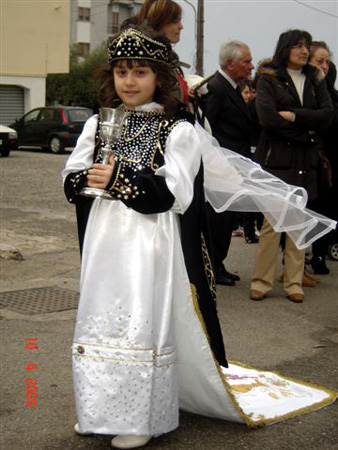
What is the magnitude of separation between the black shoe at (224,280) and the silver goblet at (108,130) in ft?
11.8

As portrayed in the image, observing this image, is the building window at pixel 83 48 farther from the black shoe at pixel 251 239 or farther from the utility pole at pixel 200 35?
the black shoe at pixel 251 239

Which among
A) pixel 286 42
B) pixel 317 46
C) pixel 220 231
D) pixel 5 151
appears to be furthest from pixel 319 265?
pixel 5 151

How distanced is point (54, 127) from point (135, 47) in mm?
21474

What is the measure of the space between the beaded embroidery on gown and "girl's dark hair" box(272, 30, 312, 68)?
311cm

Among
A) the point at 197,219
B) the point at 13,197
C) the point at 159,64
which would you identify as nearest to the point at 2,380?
the point at 197,219

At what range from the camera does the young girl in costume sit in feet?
10.6

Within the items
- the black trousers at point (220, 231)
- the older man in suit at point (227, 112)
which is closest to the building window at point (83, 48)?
the older man in suit at point (227, 112)

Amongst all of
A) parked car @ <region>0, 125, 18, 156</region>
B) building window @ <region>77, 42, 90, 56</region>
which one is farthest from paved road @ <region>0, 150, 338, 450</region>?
building window @ <region>77, 42, 90, 56</region>

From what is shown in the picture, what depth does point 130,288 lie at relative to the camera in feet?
10.7

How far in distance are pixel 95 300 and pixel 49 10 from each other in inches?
1292

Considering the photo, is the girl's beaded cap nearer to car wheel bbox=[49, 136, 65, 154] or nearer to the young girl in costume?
the young girl in costume

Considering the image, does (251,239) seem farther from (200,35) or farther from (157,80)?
(200,35)

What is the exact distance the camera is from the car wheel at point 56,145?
24062 mm

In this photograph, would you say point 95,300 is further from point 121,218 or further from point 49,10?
point 49,10
